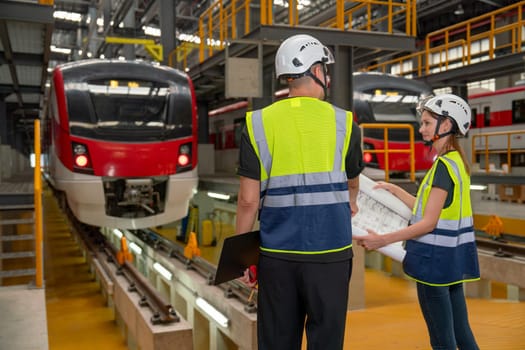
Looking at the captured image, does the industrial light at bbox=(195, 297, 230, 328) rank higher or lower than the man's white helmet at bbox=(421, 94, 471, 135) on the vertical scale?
lower

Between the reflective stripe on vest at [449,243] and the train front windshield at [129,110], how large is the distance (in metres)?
4.83

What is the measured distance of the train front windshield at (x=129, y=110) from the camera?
6.64m

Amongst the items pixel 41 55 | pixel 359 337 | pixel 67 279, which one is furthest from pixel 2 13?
pixel 359 337

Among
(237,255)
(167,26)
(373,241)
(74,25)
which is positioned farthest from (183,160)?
(74,25)

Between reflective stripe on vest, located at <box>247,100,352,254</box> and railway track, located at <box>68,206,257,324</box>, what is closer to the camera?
reflective stripe on vest, located at <box>247,100,352,254</box>

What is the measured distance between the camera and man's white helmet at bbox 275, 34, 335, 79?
2041 mm

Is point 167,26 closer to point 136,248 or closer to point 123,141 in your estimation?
point 136,248

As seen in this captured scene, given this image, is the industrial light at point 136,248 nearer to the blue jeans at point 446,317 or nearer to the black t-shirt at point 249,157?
the blue jeans at point 446,317

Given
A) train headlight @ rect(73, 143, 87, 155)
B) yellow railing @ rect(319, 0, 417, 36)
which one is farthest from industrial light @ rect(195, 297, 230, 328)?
yellow railing @ rect(319, 0, 417, 36)

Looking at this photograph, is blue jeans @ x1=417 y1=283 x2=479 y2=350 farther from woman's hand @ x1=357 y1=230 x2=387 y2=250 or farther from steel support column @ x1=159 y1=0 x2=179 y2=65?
steel support column @ x1=159 y1=0 x2=179 y2=65

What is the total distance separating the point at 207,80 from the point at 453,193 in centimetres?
896

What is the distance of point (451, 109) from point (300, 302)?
4.65 feet

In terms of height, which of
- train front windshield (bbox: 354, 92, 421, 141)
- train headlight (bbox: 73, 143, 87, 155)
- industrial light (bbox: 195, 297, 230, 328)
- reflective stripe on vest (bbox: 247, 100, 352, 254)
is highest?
train front windshield (bbox: 354, 92, 421, 141)

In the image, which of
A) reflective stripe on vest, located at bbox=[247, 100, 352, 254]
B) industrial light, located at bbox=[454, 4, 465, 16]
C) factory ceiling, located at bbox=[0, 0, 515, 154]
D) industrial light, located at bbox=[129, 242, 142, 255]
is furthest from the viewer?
industrial light, located at bbox=[454, 4, 465, 16]
